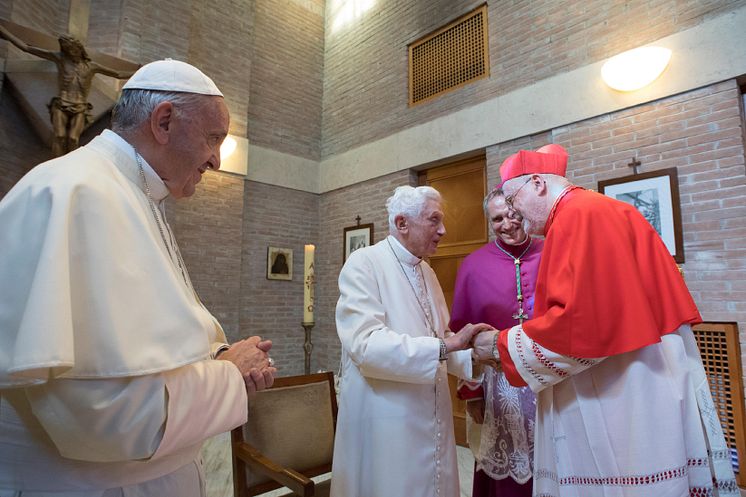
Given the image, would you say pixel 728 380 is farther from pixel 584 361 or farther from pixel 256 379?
pixel 256 379

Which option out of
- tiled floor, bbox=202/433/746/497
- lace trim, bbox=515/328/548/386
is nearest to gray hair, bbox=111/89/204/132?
lace trim, bbox=515/328/548/386

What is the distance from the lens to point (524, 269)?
2621 millimetres

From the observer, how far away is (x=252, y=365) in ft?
4.11

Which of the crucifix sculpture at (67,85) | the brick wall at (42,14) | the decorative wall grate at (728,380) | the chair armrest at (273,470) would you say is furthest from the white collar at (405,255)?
the brick wall at (42,14)

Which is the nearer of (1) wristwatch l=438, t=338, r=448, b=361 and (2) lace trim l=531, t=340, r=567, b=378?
(2) lace trim l=531, t=340, r=567, b=378

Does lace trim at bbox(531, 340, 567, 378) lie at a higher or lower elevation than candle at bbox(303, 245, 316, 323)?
lower

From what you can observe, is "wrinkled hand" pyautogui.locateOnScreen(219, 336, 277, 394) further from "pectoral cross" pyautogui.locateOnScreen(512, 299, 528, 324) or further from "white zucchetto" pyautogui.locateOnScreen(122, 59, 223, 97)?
"pectoral cross" pyautogui.locateOnScreen(512, 299, 528, 324)

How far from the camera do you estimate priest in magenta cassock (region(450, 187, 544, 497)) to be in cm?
224

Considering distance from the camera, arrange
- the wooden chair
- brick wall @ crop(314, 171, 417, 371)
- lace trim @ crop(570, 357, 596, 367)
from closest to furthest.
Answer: lace trim @ crop(570, 357, 596, 367) < the wooden chair < brick wall @ crop(314, 171, 417, 371)

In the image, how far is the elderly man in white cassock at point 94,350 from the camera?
0.84 m

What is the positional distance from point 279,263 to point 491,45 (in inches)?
179

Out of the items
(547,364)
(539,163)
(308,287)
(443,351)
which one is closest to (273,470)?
(443,351)

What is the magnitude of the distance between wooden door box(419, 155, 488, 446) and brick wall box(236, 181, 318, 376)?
2.60 meters

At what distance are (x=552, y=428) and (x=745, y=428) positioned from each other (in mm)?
2880
